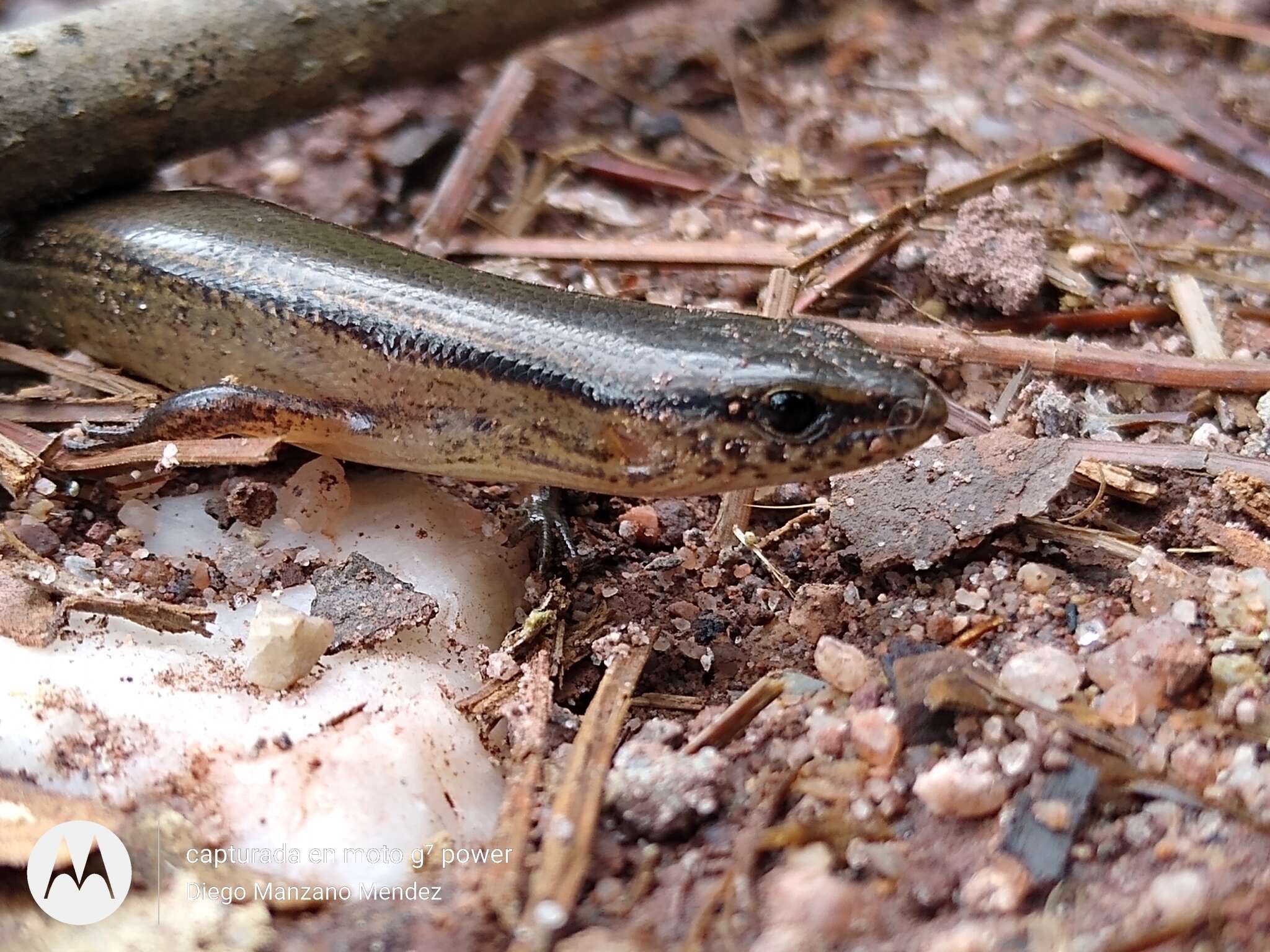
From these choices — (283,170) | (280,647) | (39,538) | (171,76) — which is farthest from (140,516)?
(283,170)

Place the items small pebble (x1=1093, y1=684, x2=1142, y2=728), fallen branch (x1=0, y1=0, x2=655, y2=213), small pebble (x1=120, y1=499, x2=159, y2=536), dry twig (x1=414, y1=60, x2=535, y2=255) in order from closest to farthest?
small pebble (x1=1093, y1=684, x2=1142, y2=728)
small pebble (x1=120, y1=499, x2=159, y2=536)
fallen branch (x1=0, y1=0, x2=655, y2=213)
dry twig (x1=414, y1=60, x2=535, y2=255)

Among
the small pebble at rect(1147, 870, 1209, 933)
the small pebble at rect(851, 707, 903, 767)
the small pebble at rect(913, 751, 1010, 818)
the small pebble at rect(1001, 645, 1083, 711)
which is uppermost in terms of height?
the small pebble at rect(1147, 870, 1209, 933)

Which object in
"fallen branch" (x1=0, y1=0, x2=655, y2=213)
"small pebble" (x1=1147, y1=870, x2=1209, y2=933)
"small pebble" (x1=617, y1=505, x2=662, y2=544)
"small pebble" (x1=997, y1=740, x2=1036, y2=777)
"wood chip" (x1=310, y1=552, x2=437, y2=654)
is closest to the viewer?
"small pebble" (x1=1147, y1=870, x2=1209, y2=933)

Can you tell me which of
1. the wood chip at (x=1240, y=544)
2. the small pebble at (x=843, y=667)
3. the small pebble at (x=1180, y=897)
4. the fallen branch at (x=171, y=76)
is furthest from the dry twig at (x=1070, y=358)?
the fallen branch at (x=171, y=76)

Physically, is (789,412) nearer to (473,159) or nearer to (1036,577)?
(1036,577)

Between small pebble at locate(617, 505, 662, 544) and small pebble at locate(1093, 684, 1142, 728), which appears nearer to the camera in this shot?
small pebble at locate(1093, 684, 1142, 728)

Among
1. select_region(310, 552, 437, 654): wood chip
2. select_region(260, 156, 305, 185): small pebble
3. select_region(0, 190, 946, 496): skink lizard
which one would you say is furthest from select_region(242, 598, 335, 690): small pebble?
select_region(260, 156, 305, 185): small pebble

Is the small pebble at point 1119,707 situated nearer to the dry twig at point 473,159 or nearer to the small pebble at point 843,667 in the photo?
the small pebble at point 843,667

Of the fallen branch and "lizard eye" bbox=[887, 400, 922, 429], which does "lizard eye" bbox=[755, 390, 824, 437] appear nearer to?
"lizard eye" bbox=[887, 400, 922, 429]
